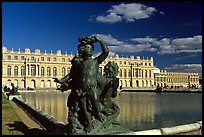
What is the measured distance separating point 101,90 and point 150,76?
74756mm

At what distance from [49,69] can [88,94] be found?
203 feet

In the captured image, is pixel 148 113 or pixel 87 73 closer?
pixel 87 73

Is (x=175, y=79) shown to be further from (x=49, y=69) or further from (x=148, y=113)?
(x=148, y=113)

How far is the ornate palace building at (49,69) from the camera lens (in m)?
59.9

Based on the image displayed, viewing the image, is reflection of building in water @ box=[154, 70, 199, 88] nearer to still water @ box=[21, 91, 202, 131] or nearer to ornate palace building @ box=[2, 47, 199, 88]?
ornate palace building @ box=[2, 47, 199, 88]

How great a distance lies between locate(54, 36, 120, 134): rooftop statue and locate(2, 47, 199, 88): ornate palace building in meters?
49.5

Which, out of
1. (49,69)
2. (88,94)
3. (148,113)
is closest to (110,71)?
(88,94)

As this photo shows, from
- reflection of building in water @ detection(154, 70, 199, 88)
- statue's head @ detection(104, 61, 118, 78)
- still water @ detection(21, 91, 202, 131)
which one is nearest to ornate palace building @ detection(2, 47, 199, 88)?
reflection of building in water @ detection(154, 70, 199, 88)

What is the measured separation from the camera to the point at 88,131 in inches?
164

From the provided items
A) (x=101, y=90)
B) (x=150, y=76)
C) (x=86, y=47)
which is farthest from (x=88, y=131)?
(x=150, y=76)

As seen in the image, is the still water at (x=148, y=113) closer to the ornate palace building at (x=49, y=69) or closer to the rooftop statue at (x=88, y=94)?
the rooftop statue at (x=88, y=94)

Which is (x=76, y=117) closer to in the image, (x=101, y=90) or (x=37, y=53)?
(x=101, y=90)

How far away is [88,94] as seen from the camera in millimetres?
4230

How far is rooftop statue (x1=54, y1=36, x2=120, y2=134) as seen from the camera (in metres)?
4.22
